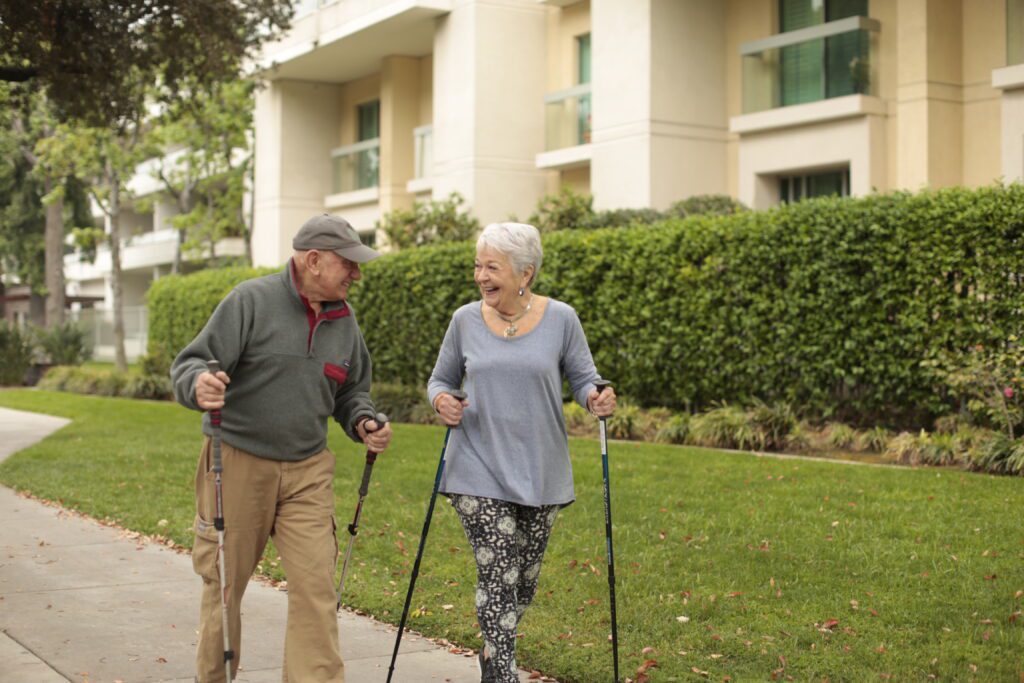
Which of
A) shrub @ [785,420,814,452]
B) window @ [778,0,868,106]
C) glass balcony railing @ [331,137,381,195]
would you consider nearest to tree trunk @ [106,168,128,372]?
glass balcony railing @ [331,137,381,195]

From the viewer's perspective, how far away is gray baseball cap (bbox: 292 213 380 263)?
16.6 ft

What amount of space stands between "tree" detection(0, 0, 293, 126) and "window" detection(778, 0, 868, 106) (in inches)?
328

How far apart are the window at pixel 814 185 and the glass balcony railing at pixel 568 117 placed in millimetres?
4348

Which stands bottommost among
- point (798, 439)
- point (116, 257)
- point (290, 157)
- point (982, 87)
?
point (798, 439)

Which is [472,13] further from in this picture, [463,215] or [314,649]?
[314,649]

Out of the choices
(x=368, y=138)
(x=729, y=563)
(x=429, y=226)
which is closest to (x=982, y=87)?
(x=429, y=226)

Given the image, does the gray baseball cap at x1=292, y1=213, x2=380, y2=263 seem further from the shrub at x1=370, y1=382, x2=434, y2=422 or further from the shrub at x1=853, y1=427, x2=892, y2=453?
the shrub at x1=370, y1=382, x2=434, y2=422

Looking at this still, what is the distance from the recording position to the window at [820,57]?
20281mm

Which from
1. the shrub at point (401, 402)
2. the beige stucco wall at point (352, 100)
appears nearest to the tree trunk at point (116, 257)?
the beige stucco wall at point (352, 100)

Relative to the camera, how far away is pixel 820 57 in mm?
20844

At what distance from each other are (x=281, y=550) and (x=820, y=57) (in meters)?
17.6

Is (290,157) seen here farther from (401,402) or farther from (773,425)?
(773,425)

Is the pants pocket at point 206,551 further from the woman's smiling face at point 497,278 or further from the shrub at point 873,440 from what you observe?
the shrub at point 873,440

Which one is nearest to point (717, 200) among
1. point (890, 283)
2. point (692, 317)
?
point (692, 317)
